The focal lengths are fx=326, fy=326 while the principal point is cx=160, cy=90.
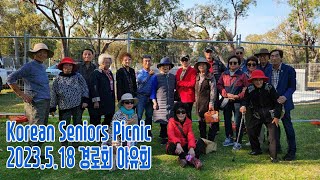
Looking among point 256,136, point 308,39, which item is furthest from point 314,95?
point 308,39

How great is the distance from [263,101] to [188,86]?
1.42 metres

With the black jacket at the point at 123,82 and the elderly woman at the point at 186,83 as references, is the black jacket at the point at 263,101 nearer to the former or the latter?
the elderly woman at the point at 186,83

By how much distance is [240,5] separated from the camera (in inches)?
1454

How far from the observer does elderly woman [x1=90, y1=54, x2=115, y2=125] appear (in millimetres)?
5730

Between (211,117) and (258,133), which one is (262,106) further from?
(211,117)

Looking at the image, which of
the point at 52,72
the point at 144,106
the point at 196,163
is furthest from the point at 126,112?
the point at 52,72

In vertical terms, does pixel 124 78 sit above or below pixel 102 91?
above

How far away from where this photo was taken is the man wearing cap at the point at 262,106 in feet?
17.3

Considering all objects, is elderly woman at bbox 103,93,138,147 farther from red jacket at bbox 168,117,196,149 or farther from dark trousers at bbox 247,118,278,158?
dark trousers at bbox 247,118,278,158

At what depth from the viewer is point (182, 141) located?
5.36 meters

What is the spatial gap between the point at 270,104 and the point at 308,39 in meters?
34.6

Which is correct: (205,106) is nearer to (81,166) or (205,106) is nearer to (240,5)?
(81,166)

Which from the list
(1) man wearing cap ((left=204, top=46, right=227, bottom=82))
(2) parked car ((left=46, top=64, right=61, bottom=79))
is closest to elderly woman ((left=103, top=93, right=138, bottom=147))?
(2) parked car ((left=46, top=64, right=61, bottom=79))

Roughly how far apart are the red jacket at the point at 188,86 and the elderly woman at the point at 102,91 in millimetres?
1302
